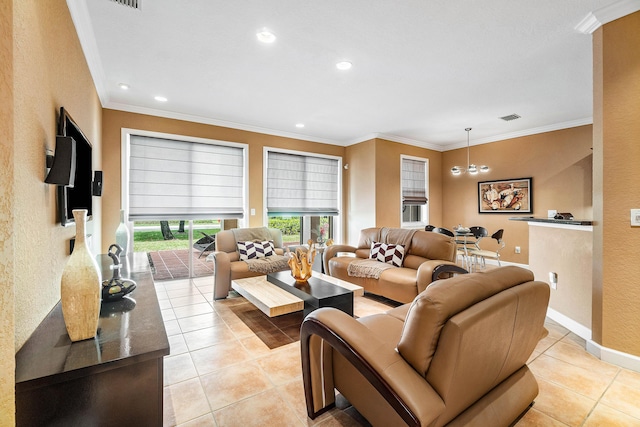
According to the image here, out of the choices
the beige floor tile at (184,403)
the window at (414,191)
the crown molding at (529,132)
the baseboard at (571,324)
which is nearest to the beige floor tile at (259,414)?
the beige floor tile at (184,403)

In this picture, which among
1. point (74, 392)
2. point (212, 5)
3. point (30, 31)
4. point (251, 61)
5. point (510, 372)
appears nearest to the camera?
point (74, 392)

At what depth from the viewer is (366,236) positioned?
4785mm

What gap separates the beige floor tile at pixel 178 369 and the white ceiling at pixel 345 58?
283cm

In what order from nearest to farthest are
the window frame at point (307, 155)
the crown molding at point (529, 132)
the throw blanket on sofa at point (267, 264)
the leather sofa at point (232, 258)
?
the leather sofa at point (232, 258) < the throw blanket on sofa at point (267, 264) < the crown molding at point (529, 132) < the window frame at point (307, 155)

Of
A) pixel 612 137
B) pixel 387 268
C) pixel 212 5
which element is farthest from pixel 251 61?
pixel 612 137

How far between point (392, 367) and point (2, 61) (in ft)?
5.77

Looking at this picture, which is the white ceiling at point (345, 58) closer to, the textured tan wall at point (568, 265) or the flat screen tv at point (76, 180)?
the flat screen tv at point (76, 180)

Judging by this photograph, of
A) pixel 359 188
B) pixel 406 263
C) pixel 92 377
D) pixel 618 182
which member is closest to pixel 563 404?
pixel 618 182

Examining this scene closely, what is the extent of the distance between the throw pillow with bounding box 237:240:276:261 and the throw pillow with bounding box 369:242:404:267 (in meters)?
1.61

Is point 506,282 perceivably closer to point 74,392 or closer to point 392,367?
point 392,367

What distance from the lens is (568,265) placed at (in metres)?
3.03

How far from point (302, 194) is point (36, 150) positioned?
16.0 ft

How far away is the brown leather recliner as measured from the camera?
114 centimetres

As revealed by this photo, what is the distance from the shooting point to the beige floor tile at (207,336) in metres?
2.67
